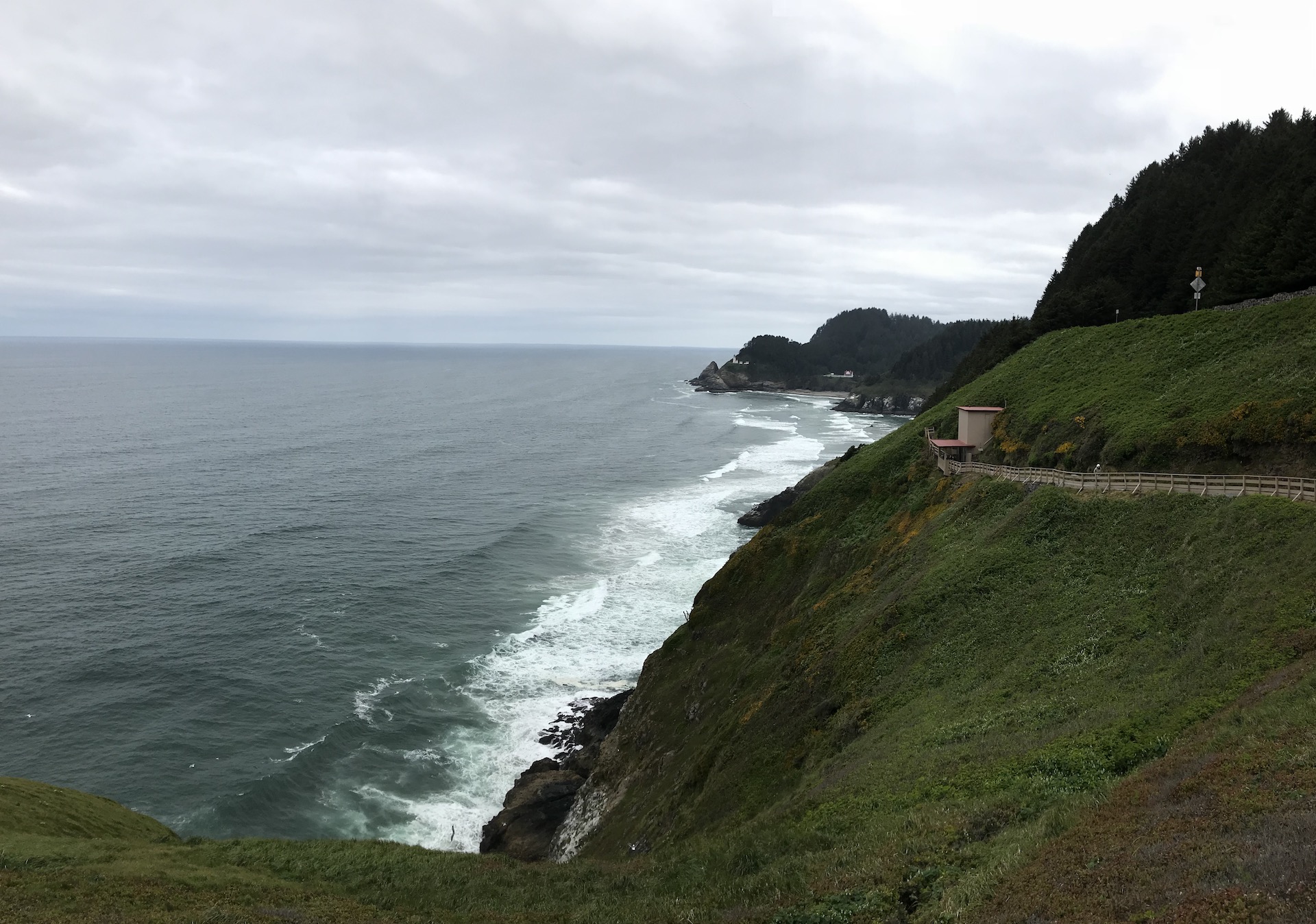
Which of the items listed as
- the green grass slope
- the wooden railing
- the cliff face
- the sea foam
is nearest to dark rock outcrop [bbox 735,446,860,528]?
the sea foam

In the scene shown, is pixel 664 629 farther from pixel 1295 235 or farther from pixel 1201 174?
pixel 1201 174

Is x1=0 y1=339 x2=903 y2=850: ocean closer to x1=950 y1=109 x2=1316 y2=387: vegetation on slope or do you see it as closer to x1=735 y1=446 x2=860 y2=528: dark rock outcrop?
x1=735 y1=446 x2=860 y2=528: dark rock outcrop

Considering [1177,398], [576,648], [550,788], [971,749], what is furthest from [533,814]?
[1177,398]

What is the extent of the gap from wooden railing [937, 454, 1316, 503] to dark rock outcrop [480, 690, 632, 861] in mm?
24243

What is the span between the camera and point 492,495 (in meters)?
96.9

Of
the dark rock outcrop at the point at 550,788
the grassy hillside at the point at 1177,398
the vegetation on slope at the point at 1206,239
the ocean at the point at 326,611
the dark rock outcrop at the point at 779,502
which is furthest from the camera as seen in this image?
the dark rock outcrop at the point at 779,502

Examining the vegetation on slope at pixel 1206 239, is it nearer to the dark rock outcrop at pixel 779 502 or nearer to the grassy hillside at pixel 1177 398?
the grassy hillside at pixel 1177 398

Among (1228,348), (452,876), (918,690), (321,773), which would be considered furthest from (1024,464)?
(321,773)

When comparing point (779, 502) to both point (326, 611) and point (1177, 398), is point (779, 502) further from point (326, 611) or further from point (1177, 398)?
point (1177, 398)

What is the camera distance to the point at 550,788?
38.2 metres

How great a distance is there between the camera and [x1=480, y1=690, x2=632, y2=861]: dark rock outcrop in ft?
116

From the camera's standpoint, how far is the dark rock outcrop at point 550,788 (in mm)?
35219

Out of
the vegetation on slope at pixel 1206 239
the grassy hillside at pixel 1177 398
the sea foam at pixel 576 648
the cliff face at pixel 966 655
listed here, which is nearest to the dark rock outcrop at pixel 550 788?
the sea foam at pixel 576 648

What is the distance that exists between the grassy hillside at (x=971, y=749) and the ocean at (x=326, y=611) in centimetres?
1059
